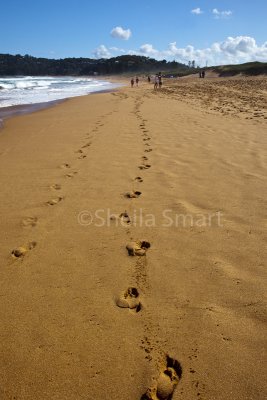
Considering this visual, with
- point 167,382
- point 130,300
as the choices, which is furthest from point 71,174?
point 167,382

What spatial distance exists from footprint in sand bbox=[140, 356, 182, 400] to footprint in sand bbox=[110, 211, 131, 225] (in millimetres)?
1802

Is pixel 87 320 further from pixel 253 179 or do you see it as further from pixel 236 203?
pixel 253 179

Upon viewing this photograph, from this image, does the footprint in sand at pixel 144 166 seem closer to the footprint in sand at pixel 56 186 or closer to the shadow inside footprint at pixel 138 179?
the shadow inside footprint at pixel 138 179

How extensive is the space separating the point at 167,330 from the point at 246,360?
1.73 ft

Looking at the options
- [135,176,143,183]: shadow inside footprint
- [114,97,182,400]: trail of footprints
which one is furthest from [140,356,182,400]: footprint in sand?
[135,176,143,183]: shadow inside footprint

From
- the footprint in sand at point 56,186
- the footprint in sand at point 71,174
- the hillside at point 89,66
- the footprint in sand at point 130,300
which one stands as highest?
the hillside at point 89,66

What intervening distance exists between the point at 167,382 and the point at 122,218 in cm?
205

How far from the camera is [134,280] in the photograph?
2.66 meters

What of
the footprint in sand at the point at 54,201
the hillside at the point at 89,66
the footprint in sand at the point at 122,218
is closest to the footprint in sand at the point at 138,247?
the footprint in sand at the point at 122,218

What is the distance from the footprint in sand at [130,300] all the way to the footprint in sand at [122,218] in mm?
1131

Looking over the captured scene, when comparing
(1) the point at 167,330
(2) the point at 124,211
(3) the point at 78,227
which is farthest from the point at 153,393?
(2) the point at 124,211

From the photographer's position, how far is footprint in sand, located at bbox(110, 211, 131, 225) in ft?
11.8

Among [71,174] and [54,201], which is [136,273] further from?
[71,174]

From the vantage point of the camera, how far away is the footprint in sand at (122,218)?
3600 millimetres
